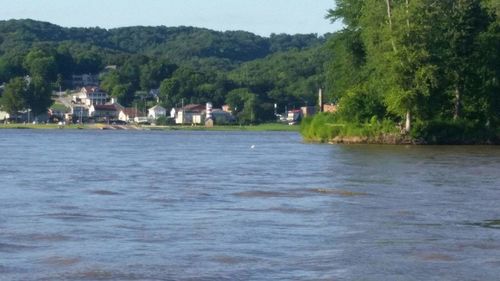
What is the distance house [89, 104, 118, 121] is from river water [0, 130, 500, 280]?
14710 centimetres

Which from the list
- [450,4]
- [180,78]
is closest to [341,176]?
[450,4]

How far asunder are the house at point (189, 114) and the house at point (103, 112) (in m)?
12.2

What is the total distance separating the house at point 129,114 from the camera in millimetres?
183750

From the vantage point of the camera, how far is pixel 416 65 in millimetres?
61750

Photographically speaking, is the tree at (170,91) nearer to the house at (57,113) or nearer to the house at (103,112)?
the house at (103,112)

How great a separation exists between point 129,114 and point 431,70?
420 ft

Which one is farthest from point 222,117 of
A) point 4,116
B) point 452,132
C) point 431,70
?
point 431,70

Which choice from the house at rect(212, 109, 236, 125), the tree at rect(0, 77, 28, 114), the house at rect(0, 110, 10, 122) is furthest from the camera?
the house at rect(0, 110, 10, 122)

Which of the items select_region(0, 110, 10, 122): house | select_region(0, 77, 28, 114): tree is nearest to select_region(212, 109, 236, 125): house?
select_region(0, 77, 28, 114): tree

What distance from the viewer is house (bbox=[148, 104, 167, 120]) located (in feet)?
603

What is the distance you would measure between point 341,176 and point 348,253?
17.5m

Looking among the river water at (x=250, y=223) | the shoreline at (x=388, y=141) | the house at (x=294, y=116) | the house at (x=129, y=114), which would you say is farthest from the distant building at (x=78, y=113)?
the river water at (x=250, y=223)

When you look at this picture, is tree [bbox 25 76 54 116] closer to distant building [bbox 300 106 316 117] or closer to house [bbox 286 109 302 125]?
house [bbox 286 109 302 125]

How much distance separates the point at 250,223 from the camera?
22750 millimetres
